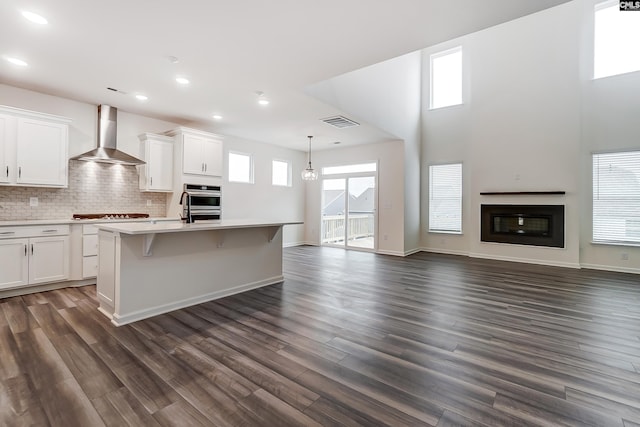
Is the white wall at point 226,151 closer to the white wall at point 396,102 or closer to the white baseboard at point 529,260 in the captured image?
the white wall at point 396,102

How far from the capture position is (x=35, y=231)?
383cm

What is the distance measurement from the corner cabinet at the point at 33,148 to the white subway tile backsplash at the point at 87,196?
0.35 m

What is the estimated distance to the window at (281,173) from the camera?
793cm

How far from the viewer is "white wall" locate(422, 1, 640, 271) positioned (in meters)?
5.63

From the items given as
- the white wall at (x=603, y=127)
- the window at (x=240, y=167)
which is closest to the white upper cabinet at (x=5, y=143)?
the window at (x=240, y=167)

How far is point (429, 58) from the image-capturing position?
25.2ft

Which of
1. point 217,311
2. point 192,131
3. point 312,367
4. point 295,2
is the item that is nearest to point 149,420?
point 312,367

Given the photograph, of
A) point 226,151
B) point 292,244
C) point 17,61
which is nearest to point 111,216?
point 17,61

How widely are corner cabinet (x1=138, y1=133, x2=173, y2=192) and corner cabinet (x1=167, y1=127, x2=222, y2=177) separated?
238 millimetres

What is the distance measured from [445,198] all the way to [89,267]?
7.38 m

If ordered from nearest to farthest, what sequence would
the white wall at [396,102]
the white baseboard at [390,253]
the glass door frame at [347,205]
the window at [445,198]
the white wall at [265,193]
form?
the white wall at [396,102], the white wall at [265,193], the white baseboard at [390,253], the window at [445,198], the glass door frame at [347,205]

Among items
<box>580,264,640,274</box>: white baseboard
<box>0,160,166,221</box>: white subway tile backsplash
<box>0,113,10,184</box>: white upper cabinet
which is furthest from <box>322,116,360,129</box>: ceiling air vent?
<box>580,264,640,274</box>: white baseboard

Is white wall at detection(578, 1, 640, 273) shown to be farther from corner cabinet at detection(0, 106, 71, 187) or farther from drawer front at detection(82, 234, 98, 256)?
corner cabinet at detection(0, 106, 71, 187)

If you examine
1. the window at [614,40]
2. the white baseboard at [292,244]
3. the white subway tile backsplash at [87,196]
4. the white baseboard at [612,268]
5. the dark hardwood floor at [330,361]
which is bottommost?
the dark hardwood floor at [330,361]
